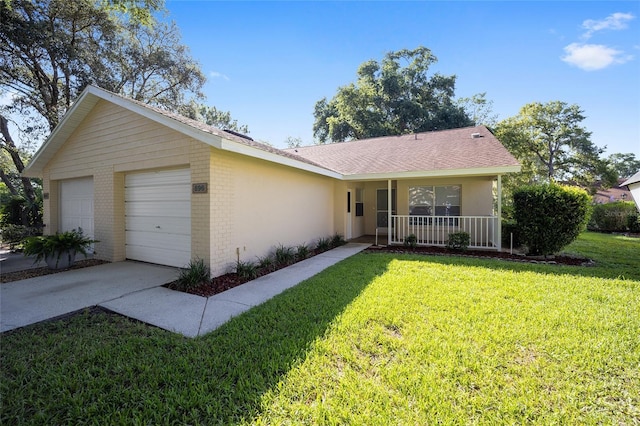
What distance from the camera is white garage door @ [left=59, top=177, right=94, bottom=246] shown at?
28.4ft

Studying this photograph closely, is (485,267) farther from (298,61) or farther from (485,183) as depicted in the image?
(298,61)

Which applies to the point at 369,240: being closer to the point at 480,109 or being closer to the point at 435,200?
the point at 435,200

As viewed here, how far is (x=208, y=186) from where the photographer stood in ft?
18.6

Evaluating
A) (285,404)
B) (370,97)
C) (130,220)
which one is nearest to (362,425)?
(285,404)

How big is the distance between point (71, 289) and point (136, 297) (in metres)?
1.57

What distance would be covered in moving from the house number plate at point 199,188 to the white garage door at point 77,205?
→ 5.17 m

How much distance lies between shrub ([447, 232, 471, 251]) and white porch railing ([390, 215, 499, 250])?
57cm

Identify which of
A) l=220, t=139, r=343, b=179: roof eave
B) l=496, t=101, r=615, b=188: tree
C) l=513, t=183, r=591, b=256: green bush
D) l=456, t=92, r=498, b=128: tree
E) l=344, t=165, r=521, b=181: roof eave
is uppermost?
l=456, t=92, r=498, b=128: tree

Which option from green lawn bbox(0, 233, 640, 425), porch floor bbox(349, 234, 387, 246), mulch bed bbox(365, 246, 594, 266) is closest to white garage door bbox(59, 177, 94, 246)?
green lawn bbox(0, 233, 640, 425)

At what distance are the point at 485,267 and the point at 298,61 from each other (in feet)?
38.1

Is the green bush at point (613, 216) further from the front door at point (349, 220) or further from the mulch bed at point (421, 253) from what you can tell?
the front door at point (349, 220)

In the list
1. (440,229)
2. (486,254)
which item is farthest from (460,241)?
(440,229)

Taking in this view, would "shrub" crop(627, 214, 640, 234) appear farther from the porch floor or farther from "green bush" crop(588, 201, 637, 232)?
the porch floor

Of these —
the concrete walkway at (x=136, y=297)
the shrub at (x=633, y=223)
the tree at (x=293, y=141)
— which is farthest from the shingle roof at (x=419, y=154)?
the tree at (x=293, y=141)
